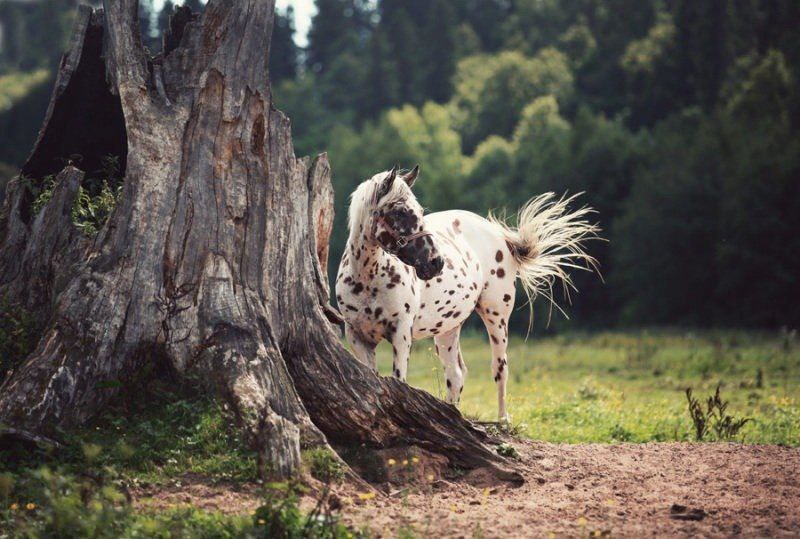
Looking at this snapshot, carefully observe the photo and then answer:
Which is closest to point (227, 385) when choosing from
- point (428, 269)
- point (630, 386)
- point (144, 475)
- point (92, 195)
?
point (144, 475)

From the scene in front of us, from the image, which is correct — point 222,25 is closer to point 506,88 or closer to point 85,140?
point 85,140

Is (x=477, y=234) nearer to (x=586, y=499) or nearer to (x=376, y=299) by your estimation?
(x=376, y=299)

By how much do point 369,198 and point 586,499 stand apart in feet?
11.8

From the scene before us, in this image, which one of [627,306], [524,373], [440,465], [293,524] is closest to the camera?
[293,524]

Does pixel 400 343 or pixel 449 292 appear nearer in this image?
pixel 400 343

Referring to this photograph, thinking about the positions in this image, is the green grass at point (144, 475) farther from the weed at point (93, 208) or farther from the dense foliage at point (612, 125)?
the dense foliage at point (612, 125)

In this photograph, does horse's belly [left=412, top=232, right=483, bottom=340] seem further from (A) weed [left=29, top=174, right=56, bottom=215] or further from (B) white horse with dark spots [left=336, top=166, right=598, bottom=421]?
(A) weed [left=29, top=174, right=56, bottom=215]

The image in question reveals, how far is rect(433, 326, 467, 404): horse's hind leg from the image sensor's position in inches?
479

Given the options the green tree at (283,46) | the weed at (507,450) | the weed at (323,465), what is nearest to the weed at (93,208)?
the weed at (323,465)

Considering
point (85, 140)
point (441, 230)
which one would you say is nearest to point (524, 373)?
point (441, 230)

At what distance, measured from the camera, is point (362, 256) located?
9.93 metres

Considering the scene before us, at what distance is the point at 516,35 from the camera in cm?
10881

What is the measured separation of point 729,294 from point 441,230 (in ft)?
119

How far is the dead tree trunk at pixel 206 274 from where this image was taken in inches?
303
